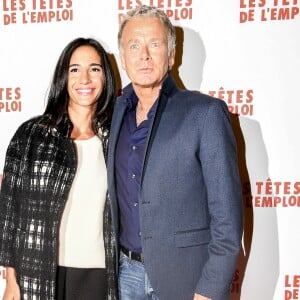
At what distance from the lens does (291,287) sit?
84.1 inches

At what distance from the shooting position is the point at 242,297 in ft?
7.14

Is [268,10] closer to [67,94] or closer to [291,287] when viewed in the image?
[67,94]

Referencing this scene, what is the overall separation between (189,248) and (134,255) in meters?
0.24

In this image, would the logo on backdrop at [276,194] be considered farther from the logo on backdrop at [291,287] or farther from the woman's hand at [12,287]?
the woman's hand at [12,287]

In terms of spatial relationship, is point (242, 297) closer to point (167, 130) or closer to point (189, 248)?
point (189, 248)

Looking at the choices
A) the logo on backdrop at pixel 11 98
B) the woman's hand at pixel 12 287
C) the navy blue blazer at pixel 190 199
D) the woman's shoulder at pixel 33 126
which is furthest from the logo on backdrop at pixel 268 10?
the woman's hand at pixel 12 287

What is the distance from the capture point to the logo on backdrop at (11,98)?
2.20 m

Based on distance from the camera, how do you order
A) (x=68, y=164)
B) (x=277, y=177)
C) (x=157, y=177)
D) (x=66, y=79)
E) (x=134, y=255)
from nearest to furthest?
(x=157, y=177), (x=134, y=255), (x=68, y=164), (x=66, y=79), (x=277, y=177)

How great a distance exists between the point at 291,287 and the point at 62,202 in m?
1.31

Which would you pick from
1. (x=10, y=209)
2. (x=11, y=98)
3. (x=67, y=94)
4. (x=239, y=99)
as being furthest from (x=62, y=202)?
(x=239, y=99)

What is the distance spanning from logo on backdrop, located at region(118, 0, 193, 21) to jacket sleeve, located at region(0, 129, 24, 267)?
0.88 metres

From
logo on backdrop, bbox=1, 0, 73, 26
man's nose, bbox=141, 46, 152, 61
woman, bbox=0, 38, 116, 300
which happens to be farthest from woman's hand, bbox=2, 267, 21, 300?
logo on backdrop, bbox=1, 0, 73, 26

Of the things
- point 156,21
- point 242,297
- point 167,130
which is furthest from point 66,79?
point 242,297

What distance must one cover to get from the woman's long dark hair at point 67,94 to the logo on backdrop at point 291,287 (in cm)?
126
